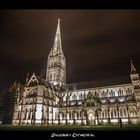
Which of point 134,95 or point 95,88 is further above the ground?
point 95,88

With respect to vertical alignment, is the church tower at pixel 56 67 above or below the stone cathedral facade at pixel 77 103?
above

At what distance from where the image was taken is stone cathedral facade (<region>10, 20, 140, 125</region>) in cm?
2083

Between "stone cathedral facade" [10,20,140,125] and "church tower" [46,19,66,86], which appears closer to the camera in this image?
"stone cathedral facade" [10,20,140,125]

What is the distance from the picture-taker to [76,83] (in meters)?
31.8

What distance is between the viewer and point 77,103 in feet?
86.6

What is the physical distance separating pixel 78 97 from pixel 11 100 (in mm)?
11856

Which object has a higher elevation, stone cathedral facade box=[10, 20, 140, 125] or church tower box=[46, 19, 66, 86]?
church tower box=[46, 19, 66, 86]

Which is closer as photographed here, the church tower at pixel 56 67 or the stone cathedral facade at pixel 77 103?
the stone cathedral facade at pixel 77 103

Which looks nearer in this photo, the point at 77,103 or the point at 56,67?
the point at 77,103

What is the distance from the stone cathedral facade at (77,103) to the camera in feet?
68.3

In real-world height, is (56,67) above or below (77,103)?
above
